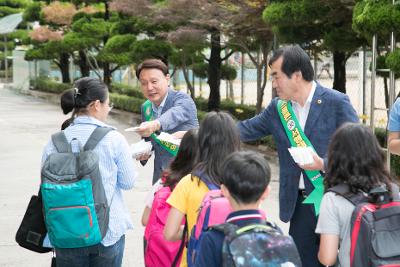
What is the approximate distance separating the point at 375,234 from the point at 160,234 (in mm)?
1192

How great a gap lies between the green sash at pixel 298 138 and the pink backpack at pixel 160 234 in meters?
0.82

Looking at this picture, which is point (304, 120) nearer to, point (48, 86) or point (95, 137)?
point (95, 137)

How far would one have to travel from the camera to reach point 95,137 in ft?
12.3

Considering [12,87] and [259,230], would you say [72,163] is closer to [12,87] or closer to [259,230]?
[259,230]

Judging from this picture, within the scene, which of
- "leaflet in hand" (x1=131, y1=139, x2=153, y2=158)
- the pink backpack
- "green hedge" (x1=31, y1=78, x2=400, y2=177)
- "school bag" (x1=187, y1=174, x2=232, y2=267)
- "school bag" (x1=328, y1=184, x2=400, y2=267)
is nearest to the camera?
"school bag" (x1=328, y1=184, x2=400, y2=267)

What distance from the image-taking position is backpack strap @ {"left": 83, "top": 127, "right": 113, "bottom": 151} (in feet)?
12.2

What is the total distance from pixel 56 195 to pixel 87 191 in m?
0.16

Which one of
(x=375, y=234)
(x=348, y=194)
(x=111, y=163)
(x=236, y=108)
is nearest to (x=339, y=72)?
(x=236, y=108)

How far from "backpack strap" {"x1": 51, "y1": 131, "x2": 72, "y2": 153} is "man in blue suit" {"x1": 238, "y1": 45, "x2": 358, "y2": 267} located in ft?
3.96

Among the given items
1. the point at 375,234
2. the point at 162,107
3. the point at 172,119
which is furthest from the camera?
the point at 162,107

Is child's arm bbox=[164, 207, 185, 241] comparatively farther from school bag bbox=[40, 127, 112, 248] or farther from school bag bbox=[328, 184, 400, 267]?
school bag bbox=[328, 184, 400, 267]

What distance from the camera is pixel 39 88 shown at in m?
32.8

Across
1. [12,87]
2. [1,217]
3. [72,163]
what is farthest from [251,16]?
[12,87]

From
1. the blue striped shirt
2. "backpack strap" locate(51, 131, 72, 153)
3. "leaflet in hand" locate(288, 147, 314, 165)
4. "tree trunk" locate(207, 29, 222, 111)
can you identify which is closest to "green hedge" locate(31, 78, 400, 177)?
"tree trunk" locate(207, 29, 222, 111)
